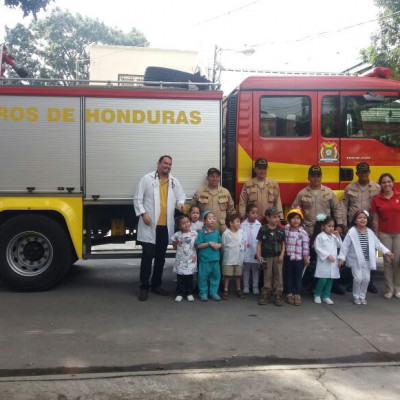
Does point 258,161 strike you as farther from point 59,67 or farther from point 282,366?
point 59,67

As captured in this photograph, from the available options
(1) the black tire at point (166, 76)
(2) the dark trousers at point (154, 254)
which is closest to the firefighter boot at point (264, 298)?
(2) the dark trousers at point (154, 254)

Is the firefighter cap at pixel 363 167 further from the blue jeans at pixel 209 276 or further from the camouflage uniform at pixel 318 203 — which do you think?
the blue jeans at pixel 209 276

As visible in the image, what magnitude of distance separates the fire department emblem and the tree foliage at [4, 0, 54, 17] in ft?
14.2

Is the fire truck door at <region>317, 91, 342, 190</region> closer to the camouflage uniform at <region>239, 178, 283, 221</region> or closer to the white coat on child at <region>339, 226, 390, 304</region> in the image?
the camouflage uniform at <region>239, 178, 283, 221</region>

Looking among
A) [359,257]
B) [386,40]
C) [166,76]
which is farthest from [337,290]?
[386,40]

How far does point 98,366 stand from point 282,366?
5.15ft

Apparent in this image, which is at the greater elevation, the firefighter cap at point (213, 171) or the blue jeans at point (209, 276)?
the firefighter cap at point (213, 171)

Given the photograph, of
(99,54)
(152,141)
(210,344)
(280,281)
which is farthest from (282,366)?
(99,54)

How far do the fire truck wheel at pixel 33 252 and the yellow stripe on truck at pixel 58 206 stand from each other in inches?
5.4

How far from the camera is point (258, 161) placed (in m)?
6.11

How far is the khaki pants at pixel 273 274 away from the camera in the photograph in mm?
5973

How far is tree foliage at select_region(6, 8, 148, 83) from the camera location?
32.2 metres

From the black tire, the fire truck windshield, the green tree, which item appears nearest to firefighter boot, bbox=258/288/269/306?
the fire truck windshield

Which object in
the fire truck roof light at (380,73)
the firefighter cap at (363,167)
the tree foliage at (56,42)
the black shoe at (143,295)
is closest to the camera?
the black shoe at (143,295)
